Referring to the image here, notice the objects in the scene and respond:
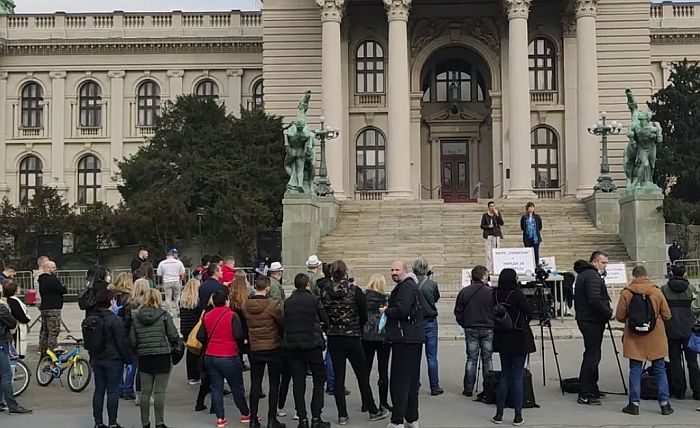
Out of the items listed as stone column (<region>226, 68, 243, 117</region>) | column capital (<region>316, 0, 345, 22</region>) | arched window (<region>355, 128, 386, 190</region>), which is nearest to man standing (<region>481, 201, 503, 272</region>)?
column capital (<region>316, 0, 345, 22</region>)

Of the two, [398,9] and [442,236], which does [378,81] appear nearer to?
[398,9]

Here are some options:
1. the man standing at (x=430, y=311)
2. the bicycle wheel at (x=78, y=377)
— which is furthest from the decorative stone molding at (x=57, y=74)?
the man standing at (x=430, y=311)

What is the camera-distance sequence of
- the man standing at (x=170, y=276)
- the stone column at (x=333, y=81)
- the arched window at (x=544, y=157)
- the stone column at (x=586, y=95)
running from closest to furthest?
the man standing at (x=170, y=276)
the stone column at (x=586, y=95)
the stone column at (x=333, y=81)
the arched window at (x=544, y=157)

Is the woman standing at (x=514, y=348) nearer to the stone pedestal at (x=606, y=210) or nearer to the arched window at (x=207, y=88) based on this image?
the stone pedestal at (x=606, y=210)

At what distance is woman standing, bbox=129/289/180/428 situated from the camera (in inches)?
408

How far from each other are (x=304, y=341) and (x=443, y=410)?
244 cm

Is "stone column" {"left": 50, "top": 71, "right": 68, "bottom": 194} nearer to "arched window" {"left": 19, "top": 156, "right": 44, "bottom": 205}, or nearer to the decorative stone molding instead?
the decorative stone molding

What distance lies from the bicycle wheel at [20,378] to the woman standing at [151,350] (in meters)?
3.51

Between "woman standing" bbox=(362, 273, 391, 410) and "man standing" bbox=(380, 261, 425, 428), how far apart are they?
15.3 inches

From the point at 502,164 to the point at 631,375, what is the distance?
35.1 meters

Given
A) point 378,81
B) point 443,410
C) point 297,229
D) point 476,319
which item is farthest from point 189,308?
point 378,81

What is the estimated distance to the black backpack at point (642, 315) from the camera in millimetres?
10898

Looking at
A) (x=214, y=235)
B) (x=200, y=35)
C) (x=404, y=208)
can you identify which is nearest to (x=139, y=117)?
(x=200, y=35)

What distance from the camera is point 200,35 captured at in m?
56.3
